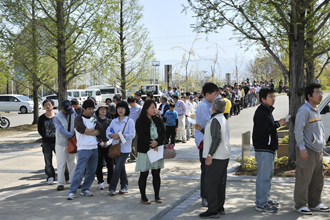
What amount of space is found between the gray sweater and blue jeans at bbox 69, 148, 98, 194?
11.8 feet

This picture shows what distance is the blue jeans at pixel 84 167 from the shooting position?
6.87 metres

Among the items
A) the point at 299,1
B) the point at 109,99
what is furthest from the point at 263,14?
the point at 109,99

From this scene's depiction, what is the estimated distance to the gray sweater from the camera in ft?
18.5

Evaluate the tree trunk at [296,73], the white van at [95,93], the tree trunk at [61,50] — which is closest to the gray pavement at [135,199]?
the tree trunk at [296,73]

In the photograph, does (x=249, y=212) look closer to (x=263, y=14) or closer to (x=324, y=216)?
(x=324, y=216)

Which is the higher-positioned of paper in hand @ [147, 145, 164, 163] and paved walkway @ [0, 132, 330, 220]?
paper in hand @ [147, 145, 164, 163]

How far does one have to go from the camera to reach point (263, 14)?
9359 mm

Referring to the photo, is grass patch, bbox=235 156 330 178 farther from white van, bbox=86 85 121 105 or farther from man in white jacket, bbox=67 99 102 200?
white van, bbox=86 85 121 105

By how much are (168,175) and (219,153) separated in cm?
329

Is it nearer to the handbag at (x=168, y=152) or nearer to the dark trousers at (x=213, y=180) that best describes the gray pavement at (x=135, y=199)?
the dark trousers at (x=213, y=180)

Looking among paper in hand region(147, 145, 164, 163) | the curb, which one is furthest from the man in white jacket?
the curb

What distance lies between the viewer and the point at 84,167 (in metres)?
6.95

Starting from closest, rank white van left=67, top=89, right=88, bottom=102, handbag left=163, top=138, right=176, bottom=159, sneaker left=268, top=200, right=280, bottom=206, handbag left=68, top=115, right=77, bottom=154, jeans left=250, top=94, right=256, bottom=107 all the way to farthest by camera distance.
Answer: sneaker left=268, top=200, right=280, bottom=206 < handbag left=163, top=138, right=176, bottom=159 < handbag left=68, top=115, right=77, bottom=154 < jeans left=250, top=94, right=256, bottom=107 < white van left=67, top=89, right=88, bottom=102

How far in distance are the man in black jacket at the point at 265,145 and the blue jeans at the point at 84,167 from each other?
3.02 meters
